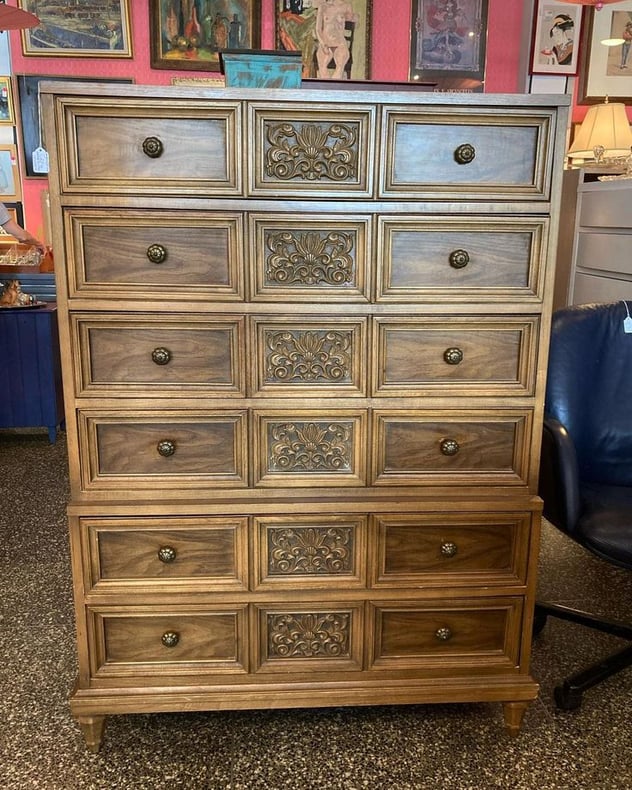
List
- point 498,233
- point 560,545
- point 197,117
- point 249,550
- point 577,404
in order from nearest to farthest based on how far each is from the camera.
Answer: point 197,117, point 498,233, point 249,550, point 577,404, point 560,545

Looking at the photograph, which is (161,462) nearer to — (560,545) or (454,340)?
(454,340)

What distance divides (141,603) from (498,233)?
1.25 meters

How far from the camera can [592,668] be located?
1.99 meters

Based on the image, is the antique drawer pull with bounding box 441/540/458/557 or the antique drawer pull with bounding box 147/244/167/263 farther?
the antique drawer pull with bounding box 441/540/458/557

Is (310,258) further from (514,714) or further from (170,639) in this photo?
(514,714)

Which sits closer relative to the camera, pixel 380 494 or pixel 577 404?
pixel 380 494

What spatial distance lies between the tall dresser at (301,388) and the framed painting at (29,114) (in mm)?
4221

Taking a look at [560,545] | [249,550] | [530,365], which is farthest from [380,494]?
[560,545]

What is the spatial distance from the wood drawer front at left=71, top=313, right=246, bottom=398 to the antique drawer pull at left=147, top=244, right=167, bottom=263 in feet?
0.43

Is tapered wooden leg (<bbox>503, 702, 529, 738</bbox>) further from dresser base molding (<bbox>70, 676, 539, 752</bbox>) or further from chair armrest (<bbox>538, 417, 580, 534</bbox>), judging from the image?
chair armrest (<bbox>538, 417, 580, 534</bbox>)

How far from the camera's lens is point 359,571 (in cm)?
179

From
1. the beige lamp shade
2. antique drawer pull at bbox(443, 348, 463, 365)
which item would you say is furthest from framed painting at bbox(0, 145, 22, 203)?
antique drawer pull at bbox(443, 348, 463, 365)

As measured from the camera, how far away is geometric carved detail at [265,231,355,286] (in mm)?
1624

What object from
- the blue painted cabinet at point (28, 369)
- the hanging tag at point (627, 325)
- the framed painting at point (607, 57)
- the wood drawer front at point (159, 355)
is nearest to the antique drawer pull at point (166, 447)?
the wood drawer front at point (159, 355)
